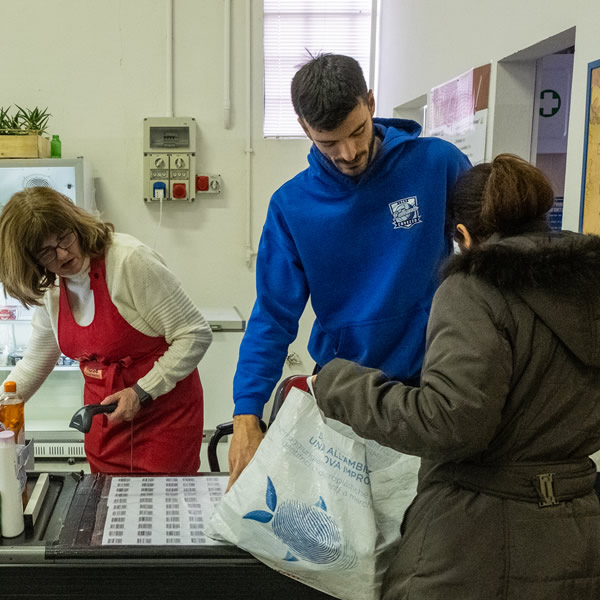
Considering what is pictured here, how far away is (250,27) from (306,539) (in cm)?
318

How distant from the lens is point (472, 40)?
2318mm

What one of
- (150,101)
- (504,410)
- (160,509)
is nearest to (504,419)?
(504,410)

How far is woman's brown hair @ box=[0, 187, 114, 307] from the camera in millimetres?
1642

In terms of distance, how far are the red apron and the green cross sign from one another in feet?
5.01

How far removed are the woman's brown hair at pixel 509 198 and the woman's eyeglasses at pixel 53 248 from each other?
3.68 feet

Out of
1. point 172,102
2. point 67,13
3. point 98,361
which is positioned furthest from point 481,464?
point 67,13

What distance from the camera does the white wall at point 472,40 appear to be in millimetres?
1605

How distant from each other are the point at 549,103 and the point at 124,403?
175 centimetres

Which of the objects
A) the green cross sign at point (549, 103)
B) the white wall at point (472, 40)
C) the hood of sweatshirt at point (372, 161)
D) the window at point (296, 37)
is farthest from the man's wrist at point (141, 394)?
the window at point (296, 37)

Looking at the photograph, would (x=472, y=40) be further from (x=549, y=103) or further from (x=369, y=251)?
(x=369, y=251)

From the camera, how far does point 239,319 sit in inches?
130

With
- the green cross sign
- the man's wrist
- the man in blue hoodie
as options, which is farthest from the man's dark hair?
the green cross sign

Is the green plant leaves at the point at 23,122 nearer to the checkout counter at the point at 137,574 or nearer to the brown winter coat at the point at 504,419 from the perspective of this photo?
the checkout counter at the point at 137,574

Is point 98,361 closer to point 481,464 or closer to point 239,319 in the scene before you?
point 481,464
